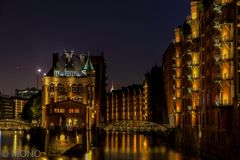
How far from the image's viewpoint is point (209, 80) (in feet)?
214

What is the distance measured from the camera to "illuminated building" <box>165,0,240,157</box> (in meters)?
52.9

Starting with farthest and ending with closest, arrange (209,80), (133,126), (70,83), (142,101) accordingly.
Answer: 1. (142,101)
2. (70,83)
3. (133,126)
4. (209,80)

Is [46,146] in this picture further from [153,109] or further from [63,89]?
[153,109]

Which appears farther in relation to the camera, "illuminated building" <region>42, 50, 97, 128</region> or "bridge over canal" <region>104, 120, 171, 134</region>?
"illuminated building" <region>42, 50, 97, 128</region>

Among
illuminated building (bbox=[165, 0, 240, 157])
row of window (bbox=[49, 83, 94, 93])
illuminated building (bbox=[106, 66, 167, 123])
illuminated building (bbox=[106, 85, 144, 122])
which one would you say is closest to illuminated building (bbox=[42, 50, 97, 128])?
row of window (bbox=[49, 83, 94, 93])

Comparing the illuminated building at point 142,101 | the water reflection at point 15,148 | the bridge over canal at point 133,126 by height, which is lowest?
the water reflection at point 15,148

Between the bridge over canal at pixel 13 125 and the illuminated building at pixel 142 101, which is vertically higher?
the illuminated building at pixel 142 101

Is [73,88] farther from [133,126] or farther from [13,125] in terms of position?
[13,125]

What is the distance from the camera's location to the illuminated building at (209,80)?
52.9 m

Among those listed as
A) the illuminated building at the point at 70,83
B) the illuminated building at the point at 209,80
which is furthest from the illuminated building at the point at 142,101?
the illuminated building at the point at 209,80

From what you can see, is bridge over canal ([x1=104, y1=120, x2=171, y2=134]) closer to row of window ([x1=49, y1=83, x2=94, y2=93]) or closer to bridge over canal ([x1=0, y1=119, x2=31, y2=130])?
row of window ([x1=49, y1=83, x2=94, y2=93])

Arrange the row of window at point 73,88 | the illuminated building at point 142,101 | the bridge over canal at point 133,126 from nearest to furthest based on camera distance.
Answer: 1. the bridge over canal at point 133,126
2. the row of window at point 73,88
3. the illuminated building at point 142,101

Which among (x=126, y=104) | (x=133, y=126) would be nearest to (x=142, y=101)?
(x=126, y=104)

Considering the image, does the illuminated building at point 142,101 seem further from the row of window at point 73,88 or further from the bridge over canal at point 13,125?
the bridge over canal at point 13,125
